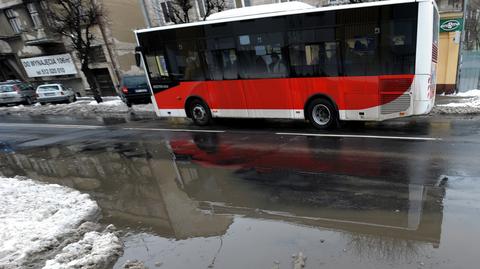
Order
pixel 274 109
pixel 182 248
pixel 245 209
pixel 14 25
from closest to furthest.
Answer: pixel 182 248 < pixel 245 209 < pixel 274 109 < pixel 14 25

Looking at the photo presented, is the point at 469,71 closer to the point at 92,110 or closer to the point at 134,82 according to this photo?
the point at 134,82

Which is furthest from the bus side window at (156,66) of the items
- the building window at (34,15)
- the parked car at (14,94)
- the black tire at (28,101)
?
the building window at (34,15)

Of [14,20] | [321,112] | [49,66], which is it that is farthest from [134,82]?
[14,20]

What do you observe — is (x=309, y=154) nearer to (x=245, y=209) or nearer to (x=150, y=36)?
(x=245, y=209)

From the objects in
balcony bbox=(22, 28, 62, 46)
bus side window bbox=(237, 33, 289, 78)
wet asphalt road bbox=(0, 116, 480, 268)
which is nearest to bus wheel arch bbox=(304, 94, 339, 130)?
wet asphalt road bbox=(0, 116, 480, 268)

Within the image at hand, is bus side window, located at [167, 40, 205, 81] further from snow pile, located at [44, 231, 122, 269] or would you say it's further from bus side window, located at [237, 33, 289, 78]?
snow pile, located at [44, 231, 122, 269]

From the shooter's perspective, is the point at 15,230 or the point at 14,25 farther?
the point at 14,25

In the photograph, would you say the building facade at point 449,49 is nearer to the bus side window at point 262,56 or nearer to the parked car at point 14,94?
the bus side window at point 262,56

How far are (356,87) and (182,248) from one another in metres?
6.80

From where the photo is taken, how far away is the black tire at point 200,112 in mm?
12023

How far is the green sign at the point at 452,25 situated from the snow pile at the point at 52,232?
14.9 m

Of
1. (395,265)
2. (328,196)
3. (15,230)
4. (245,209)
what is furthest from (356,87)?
(15,230)

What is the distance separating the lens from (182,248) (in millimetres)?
4484

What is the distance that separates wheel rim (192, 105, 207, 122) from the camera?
1213 cm
